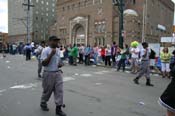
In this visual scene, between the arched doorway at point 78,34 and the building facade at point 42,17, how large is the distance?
38.6 metres

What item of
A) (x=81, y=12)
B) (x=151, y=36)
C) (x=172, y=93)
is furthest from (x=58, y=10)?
(x=172, y=93)

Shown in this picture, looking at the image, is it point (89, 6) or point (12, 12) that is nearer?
point (89, 6)

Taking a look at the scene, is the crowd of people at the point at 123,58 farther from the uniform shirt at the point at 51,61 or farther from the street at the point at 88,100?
the street at the point at 88,100

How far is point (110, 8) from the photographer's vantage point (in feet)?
184

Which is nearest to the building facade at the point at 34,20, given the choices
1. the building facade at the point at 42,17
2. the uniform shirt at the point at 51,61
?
the building facade at the point at 42,17

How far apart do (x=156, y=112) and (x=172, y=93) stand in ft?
11.5

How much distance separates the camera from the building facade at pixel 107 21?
176ft

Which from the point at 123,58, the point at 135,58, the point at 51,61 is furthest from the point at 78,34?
the point at 51,61

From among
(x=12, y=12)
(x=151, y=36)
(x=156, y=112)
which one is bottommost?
(x=156, y=112)

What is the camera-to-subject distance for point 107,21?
5600cm

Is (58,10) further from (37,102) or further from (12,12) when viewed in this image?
(37,102)

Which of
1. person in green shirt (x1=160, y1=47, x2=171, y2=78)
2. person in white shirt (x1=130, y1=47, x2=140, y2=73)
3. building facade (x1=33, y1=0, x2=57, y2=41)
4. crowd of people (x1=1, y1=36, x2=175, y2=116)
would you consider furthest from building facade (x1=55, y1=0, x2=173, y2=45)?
person in green shirt (x1=160, y1=47, x2=171, y2=78)

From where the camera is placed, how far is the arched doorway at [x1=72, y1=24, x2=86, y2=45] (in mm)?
64363

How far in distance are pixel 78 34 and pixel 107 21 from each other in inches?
479
